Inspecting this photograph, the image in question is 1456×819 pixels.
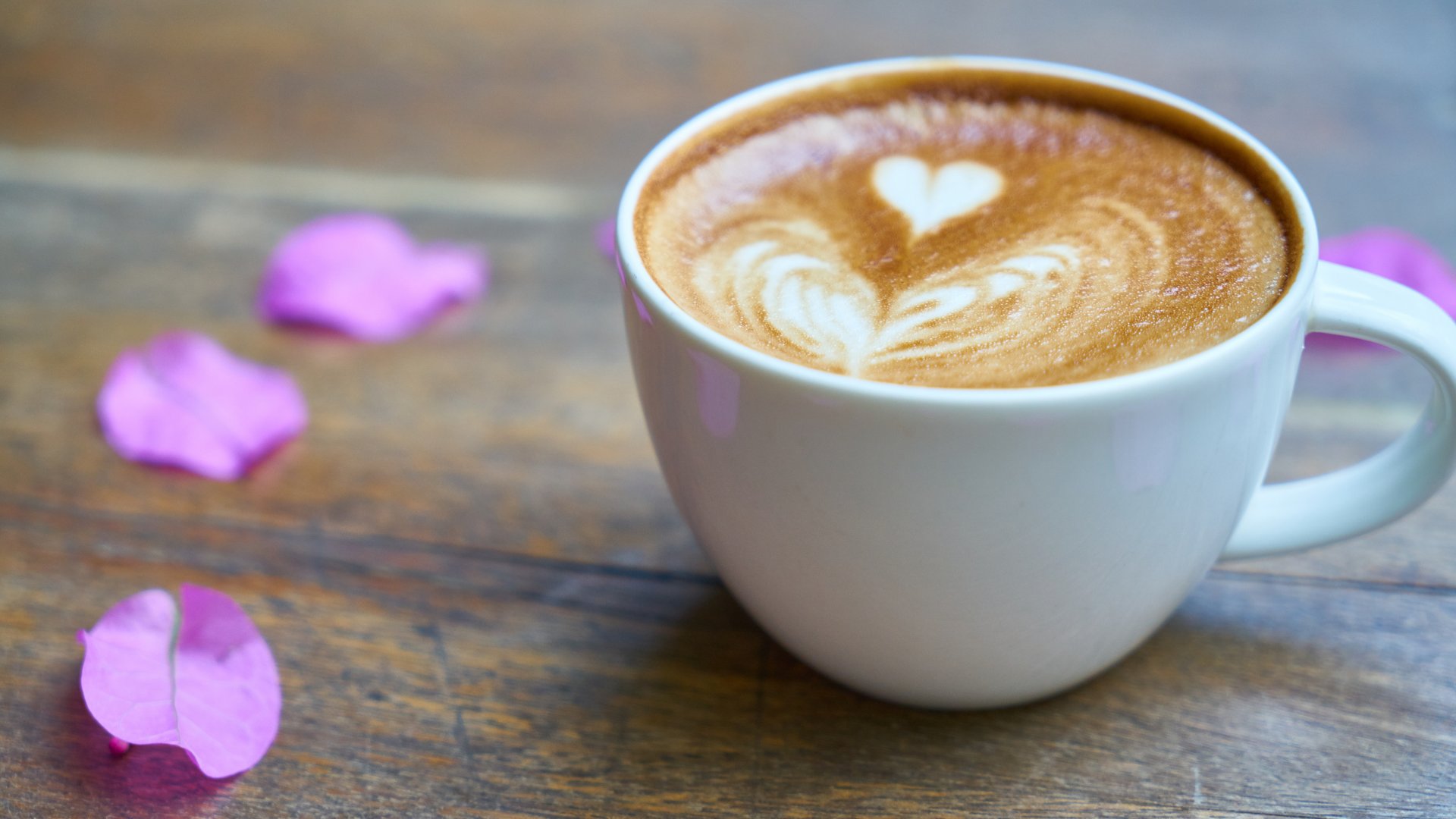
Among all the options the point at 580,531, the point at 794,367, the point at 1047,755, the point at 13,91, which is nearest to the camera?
the point at 794,367

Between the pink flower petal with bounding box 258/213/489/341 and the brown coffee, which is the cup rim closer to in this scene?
the brown coffee

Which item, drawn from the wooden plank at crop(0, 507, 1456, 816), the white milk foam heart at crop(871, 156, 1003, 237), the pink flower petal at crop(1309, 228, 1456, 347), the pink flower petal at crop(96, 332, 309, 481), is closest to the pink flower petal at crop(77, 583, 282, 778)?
the wooden plank at crop(0, 507, 1456, 816)

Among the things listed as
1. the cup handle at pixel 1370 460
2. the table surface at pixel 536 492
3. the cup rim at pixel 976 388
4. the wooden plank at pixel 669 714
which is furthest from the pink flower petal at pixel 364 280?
the cup handle at pixel 1370 460

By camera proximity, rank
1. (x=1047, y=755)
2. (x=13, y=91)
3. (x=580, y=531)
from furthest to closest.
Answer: (x=13, y=91)
(x=580, y=531)
(x=1047, y=755)

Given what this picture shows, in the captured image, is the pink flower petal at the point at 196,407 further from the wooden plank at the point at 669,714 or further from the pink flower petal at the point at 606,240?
the pink flower petal at the point at 606,240

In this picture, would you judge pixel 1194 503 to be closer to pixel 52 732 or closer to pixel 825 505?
pixel 825 505

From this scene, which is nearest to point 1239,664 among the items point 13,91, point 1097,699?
point 1097,699

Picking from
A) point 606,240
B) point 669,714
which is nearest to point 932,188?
point 669,714

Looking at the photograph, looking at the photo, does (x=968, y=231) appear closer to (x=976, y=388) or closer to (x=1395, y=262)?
(x=976, y=388)
